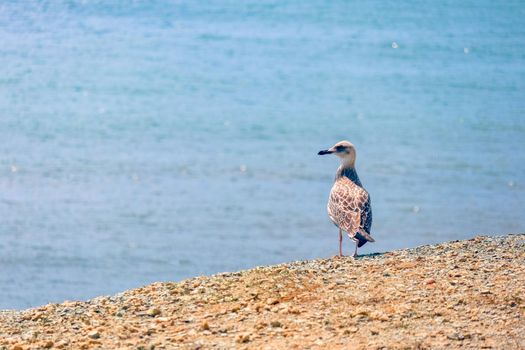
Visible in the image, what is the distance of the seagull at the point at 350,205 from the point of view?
15.8 metres

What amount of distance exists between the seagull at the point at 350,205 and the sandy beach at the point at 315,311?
100 centimetres

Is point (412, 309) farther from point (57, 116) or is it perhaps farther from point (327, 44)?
point (327, 44)

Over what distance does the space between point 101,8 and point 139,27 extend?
4.18 m

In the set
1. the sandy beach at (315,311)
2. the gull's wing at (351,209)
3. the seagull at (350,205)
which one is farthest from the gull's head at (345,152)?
the sandy beach at (315,311)

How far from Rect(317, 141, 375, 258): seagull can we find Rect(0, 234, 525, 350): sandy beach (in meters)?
1.00

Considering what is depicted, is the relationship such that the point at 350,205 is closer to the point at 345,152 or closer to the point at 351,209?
the point at 351,209

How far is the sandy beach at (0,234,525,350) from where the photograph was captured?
453 inches

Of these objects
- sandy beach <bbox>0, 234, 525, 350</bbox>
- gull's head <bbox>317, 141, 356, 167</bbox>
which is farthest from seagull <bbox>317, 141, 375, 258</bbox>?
sandy beach <bbox>0, 234, 525, 350</bbox>

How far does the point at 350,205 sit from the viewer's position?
16.3 meters

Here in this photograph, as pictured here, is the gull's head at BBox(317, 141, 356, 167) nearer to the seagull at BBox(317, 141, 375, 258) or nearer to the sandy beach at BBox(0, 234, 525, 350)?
the seagull at BBox(317, 141, 375, 258)

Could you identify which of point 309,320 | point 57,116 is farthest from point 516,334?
point 57,116

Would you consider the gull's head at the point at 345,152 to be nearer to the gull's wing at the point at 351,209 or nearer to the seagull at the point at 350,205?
the seagull at the point at 350,205

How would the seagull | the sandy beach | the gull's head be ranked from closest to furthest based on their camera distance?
1. the sandy beach
2. the seagull
3. the gull's head

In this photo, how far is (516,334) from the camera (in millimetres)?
11453
